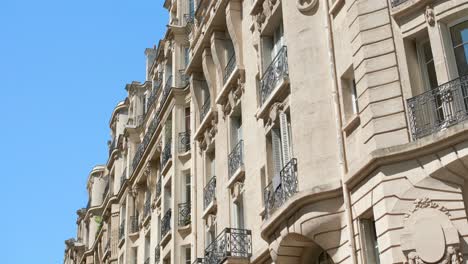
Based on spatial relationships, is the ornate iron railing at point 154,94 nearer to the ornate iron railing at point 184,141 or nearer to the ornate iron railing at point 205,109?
the ornate iron railing at point 184,141

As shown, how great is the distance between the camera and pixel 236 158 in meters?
23.1

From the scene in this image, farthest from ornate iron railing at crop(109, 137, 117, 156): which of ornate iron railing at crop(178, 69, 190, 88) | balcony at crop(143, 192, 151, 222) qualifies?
ornate iron railing at crop(178, 69, 190, 88)

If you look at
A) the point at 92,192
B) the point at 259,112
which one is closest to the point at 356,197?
the point at 259,112

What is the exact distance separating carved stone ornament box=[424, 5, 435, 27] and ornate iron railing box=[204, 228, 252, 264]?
8154 millimetres

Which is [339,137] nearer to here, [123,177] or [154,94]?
[154,94]

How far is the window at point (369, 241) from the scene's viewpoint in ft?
48.5

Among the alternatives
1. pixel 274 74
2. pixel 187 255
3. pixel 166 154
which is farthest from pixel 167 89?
pixel 274 74

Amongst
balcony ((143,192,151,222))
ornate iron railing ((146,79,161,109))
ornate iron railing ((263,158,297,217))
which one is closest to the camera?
ornate iron railing ((263,158,297,217))

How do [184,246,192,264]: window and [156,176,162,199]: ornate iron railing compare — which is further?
[156,176,162,199]: ornate iron railing

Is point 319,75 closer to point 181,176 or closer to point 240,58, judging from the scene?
point 240,58

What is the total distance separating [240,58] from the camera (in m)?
23.8

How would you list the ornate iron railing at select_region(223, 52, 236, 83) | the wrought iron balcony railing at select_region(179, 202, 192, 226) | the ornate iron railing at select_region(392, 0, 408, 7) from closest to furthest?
the ornate iron railing at select_region(392, 0, 408, 7)
the ornate iron railing at select_region(223, 52, 236, 83)
the wrought iron balcony railing at select_region(179, 202, 192, 226)

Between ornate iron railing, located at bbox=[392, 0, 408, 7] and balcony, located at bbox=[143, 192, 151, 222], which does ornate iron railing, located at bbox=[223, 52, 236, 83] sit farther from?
balcony, located at bbox=[143, 192, 151, 222]

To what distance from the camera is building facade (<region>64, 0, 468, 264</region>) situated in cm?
1372
